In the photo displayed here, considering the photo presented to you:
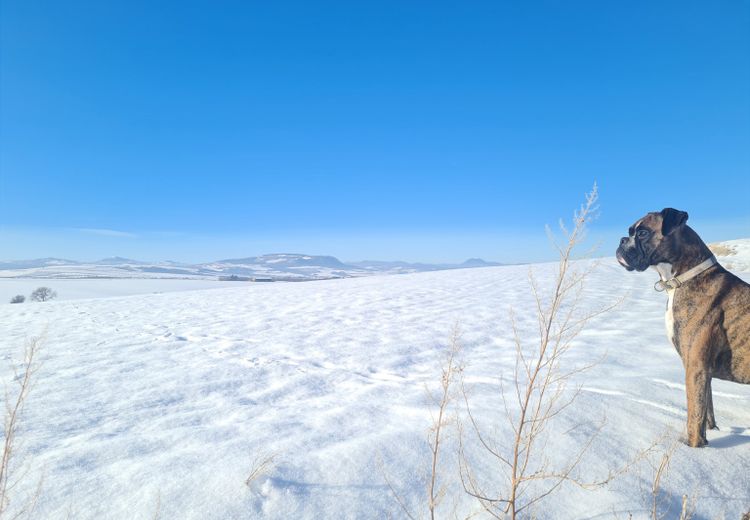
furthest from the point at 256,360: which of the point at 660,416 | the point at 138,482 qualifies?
the point at 660,416

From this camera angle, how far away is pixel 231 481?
2.04 metres

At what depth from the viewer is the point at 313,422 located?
3008 millimetres

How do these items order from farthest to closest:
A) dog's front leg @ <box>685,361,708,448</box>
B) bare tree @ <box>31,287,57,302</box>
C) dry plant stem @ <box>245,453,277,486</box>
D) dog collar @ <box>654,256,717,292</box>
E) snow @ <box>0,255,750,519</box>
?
bare tree @ <box>31,287,57,302</box>
dog collar @ <box>654,256,717,292</box>
dog's front leg @ <box>685,361,708,448</box>
dry plant stem @ <box>245,453,277,486</box>
snow @ <box>0,255,750,519</box>

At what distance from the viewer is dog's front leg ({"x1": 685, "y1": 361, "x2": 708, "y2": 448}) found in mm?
2404

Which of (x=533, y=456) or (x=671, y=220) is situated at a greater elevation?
(x=671, y=220)

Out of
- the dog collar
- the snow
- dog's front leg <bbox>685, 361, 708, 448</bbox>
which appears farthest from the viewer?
the dog collar

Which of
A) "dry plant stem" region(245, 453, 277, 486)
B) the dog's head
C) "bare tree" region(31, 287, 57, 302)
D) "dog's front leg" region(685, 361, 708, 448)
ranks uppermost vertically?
the dog's head

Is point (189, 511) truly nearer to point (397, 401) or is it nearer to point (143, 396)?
point (397, 401)

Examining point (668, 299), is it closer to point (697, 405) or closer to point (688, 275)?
point (688, 275)

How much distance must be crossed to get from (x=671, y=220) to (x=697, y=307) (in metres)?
0.65

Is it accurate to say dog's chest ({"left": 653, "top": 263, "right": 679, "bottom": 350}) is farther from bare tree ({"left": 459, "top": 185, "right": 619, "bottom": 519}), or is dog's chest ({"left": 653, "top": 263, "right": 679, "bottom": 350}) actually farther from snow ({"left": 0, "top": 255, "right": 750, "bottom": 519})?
bare tree ({"left": 459, "top": 185, "right": 619, "bottom": 519})

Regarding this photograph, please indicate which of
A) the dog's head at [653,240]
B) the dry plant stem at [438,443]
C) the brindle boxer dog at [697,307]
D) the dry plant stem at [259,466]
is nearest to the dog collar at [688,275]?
the brindle boxer dog at [697,307]

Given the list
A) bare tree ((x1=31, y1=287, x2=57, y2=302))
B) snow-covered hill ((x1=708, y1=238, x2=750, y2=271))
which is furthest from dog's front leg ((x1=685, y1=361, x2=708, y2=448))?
bare tree ((x1=31, y1=287, x2=57, y2=302))

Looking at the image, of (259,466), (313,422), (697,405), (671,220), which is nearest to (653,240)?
(671,220)
